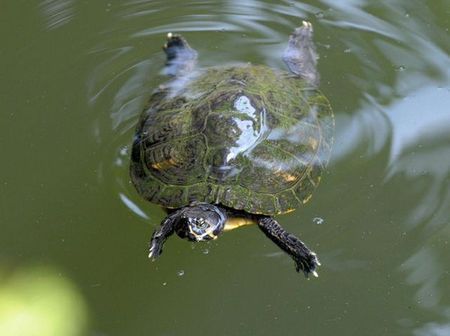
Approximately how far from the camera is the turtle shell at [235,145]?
2635mm

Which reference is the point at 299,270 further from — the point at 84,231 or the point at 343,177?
the point at 84,231

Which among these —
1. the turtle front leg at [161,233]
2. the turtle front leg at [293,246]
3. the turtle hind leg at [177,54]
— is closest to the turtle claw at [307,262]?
the turtle front leg at [293,246]

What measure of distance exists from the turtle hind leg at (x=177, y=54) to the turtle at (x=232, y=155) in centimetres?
48

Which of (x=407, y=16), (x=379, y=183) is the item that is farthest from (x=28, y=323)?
(x=407, y=16)

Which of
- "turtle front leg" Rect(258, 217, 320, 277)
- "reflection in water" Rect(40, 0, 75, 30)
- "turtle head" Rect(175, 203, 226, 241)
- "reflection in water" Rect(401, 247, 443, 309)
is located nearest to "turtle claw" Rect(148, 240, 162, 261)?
"turtle head" Rect(175, 203, 226, 241)

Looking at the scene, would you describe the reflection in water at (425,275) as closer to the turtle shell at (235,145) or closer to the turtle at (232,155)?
the turtle at (232,155)

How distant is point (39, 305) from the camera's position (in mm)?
Answer: 2857

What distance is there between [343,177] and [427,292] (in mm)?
667

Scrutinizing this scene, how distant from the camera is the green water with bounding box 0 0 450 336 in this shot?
2832 millimetres

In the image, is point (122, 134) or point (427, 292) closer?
point (427, 292)

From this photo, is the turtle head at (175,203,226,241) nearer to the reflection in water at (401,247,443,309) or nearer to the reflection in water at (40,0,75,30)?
the reflection in water at (401,247,443,309)

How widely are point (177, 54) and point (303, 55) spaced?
69 centimetres

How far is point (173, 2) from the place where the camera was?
4.09 metres

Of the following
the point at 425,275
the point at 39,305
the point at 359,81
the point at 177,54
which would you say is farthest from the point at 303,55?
the point at 39,305
